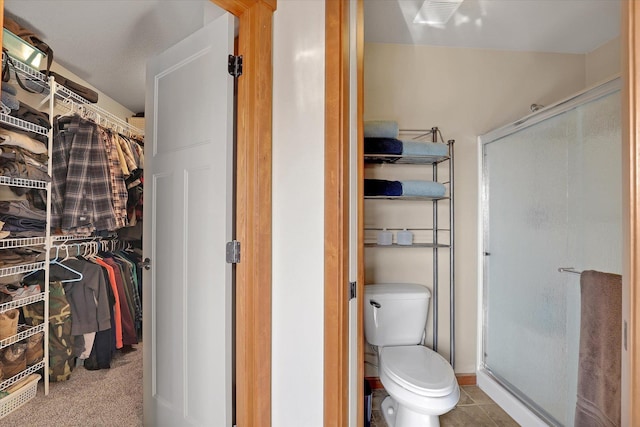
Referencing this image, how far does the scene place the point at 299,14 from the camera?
53.2 inches

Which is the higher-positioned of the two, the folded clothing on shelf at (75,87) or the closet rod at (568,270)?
the folded clothing on shelf at (75,87)

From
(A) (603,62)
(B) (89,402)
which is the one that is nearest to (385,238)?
(A) (603,62)

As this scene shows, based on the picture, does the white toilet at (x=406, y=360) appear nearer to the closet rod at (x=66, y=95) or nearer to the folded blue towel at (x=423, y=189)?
the folded blue towel at (x=423, y=189)

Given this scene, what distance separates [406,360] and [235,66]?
173cm

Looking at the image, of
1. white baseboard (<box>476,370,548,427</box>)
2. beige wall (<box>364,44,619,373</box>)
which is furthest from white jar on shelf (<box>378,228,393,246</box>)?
white baseboard (<box>476,370,548,427</box>)

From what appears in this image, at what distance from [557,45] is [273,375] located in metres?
2.81

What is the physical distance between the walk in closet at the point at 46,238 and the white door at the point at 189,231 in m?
0.89

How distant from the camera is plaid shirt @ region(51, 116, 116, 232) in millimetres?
2359

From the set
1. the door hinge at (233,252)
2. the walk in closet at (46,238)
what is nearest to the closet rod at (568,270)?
the door hinge at (233,252)

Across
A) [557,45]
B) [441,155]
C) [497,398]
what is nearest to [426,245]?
[441,155]

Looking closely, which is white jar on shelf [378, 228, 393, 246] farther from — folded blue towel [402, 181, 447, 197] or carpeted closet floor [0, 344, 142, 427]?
carpeted closet floor [0, 344, 142, 427]

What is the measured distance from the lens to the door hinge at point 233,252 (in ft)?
4.41

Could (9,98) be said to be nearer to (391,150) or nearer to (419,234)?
(391,150)

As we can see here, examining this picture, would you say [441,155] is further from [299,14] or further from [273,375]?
[273,375]
